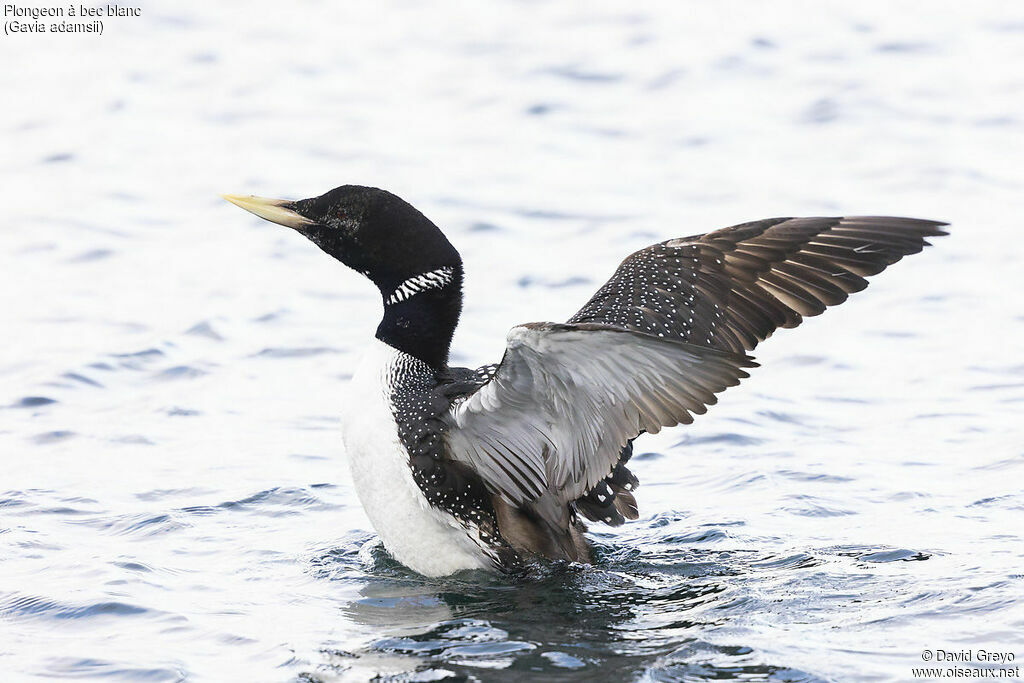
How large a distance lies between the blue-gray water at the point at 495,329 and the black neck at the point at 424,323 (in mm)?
864

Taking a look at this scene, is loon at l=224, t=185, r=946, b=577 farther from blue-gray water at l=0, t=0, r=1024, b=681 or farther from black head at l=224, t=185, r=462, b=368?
blue-gray water at l=0, t=0, r=1024, b=681

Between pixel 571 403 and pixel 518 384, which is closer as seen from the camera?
pixel 518 384

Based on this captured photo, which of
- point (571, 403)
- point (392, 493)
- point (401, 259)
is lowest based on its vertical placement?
point (392, 493)

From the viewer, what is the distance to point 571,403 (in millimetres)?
5250

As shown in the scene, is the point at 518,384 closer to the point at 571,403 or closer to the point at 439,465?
the point at 571,403

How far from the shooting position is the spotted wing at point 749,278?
5.97m

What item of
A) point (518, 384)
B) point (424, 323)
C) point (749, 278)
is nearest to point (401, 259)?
point (424, 323)

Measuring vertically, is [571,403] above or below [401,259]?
below

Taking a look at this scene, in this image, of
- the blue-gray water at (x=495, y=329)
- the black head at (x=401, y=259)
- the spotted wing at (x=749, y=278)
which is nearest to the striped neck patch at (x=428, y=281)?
the black head at (x=401, y=259)

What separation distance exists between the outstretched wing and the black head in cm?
51

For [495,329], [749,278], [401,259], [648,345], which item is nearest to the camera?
[648,345]

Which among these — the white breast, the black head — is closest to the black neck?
the black head

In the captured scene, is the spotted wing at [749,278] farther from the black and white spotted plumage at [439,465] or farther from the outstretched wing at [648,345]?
the black and white spotted plumage at [439,465]

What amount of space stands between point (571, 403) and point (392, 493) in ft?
2.89
